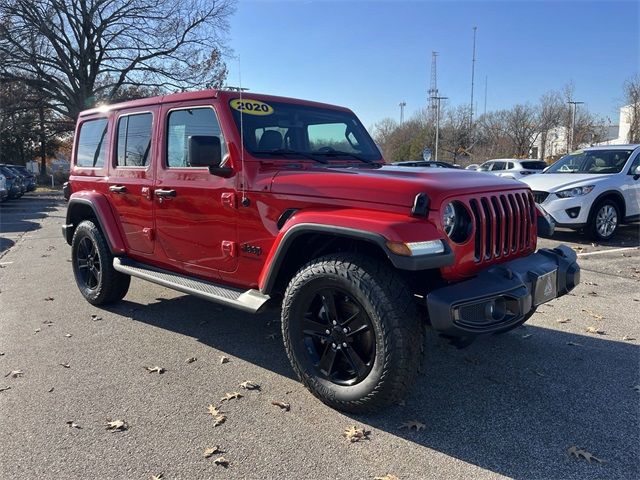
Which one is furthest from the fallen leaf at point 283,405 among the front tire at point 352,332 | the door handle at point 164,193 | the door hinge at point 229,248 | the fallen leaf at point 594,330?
the fallen leaf at point 594,330

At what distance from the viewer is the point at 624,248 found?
883 centimetres

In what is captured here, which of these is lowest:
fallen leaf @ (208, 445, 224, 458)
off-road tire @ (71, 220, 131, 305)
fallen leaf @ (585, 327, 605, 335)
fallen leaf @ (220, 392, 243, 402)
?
fallen leaf @ (208, 445, 224, 458)

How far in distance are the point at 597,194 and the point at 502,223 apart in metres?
7.01

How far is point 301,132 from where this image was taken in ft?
14.3

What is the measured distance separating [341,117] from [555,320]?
2865mm

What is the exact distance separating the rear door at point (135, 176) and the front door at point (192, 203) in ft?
0.58

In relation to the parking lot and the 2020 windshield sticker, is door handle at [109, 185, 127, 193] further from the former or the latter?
the 2020 windshield sticker

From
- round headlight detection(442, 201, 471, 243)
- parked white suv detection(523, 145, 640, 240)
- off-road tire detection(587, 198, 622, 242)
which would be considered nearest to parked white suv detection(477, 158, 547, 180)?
parked white suv detection(523, 145, 640, 240)

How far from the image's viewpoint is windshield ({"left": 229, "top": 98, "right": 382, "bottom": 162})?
13.1ft

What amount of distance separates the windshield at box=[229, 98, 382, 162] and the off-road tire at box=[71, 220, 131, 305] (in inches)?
89.3

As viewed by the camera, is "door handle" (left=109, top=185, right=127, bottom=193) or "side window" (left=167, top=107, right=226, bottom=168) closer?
"side window" (left=167, top=107, right=226, bottom=168)

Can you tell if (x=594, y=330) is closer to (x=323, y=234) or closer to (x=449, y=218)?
(x=449, y=218)

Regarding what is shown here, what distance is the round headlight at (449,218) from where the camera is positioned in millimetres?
3002

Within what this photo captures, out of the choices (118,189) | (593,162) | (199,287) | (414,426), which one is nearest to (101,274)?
(118,189)
